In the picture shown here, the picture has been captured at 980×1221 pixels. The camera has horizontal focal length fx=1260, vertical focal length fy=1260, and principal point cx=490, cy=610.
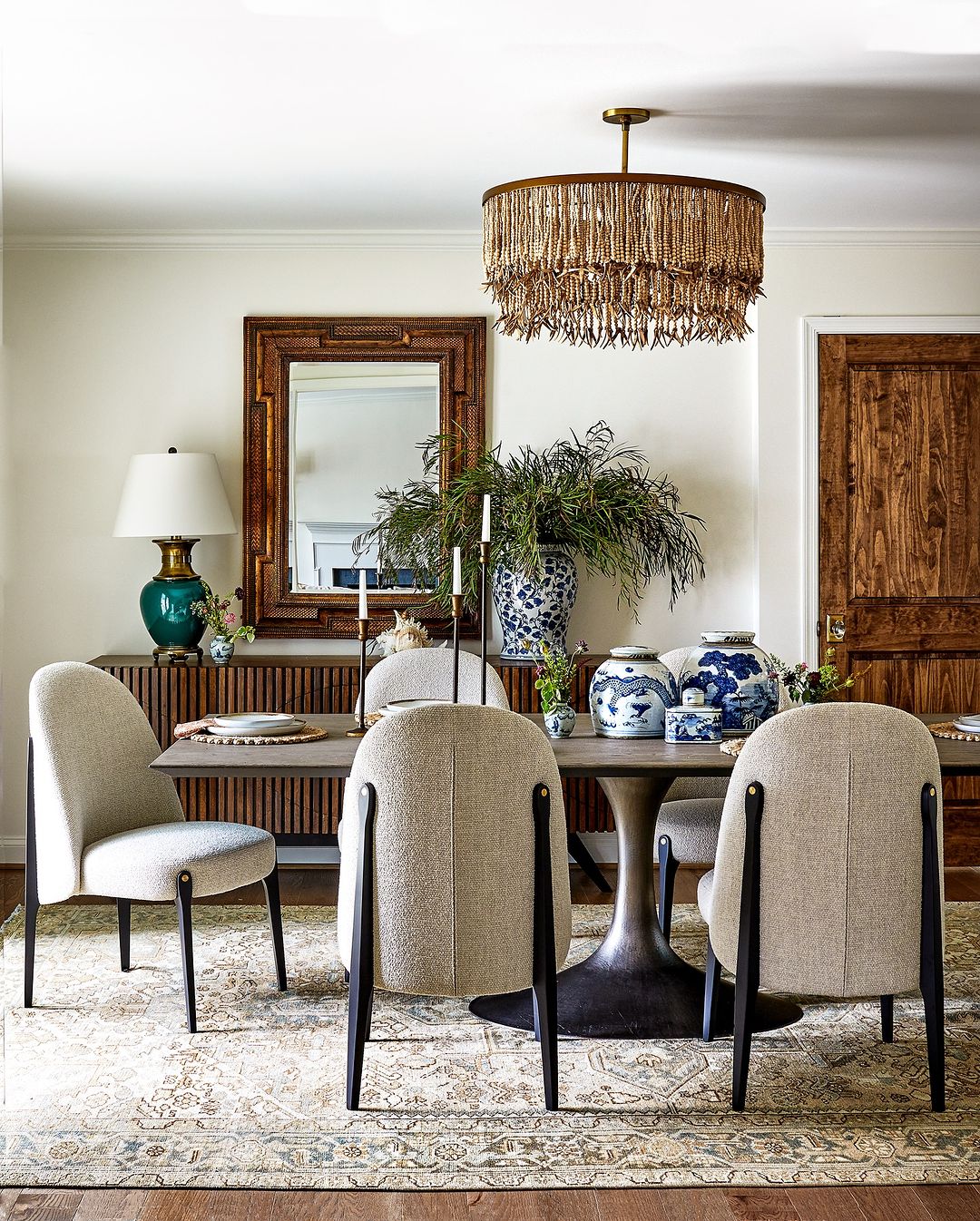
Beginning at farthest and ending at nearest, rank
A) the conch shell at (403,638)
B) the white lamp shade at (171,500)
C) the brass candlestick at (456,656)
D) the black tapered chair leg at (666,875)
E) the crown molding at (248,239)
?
the crown molding at (248,239), the white lamp shade at (171,500), the conch shell at (403,638), the black tapered chair leg at (666,875), the brass candlestick at (456,656)

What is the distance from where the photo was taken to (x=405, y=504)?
191 inches

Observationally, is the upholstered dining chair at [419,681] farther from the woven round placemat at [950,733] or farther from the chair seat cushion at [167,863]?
the woven round placemat at [950,733]

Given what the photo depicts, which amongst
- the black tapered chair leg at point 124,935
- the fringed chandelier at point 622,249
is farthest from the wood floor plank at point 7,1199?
the fringed chandelier at point 622,249

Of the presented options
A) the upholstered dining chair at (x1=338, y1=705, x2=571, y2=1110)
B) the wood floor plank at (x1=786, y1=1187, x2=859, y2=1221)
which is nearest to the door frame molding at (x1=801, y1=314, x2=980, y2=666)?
the upholstered dining chair at (x1=338, y1=705, x2=571, y2=1110)

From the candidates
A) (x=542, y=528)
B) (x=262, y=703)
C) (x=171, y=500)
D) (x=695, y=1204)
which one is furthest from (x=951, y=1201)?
(x=171, y=500)

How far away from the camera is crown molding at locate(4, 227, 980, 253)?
4871 millimetres

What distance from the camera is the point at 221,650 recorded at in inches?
182

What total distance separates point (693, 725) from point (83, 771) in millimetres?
1530

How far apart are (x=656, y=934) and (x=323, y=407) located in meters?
2.57

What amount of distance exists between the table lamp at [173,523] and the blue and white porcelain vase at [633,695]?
1.98 m

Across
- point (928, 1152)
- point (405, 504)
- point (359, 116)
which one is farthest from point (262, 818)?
point (928, 1152)

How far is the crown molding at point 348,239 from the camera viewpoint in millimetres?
4871

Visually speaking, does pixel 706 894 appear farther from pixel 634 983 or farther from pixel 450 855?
pixel 450 855

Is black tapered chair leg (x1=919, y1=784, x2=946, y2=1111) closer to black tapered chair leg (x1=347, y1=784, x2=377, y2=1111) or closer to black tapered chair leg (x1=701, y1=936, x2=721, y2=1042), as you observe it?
black tapered chair leg (x1=701, y1=936, x2=721, y2=1042)
